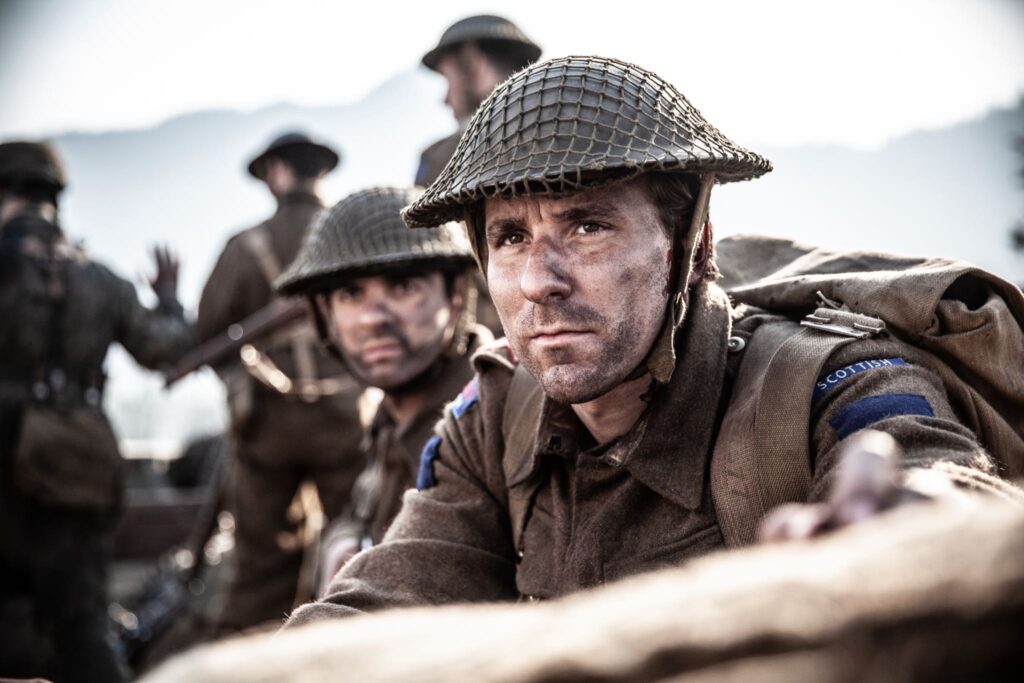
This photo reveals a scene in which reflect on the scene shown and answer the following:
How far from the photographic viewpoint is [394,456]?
3.78 meters

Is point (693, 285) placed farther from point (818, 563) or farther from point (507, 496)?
point (818, 563)

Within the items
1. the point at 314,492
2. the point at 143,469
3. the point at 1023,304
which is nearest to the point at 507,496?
the point at 1023,304

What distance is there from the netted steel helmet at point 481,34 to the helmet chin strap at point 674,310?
11.2 feet

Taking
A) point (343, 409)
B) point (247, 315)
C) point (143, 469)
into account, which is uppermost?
point (247, 315)

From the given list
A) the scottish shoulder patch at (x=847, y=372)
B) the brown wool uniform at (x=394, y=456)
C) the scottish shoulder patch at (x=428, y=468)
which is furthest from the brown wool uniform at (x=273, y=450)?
the scottish shoulder patch at (x=847, y=372)

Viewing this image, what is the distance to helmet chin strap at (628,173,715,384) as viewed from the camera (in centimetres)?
211

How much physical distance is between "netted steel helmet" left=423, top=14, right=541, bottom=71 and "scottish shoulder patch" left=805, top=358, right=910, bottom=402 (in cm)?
383

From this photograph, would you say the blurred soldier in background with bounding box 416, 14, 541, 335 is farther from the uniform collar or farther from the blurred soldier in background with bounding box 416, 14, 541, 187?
the uniform collar

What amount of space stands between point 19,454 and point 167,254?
64.6 inches

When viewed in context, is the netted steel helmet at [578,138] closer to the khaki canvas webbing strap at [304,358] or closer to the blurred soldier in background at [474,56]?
the blurred soldier in background at [474,56]

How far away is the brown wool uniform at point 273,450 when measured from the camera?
19.9ft

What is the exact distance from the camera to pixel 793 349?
2.00 m

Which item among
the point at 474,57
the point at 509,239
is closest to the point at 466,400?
the point at 509,239

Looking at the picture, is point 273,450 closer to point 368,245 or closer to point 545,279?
point 368,245
